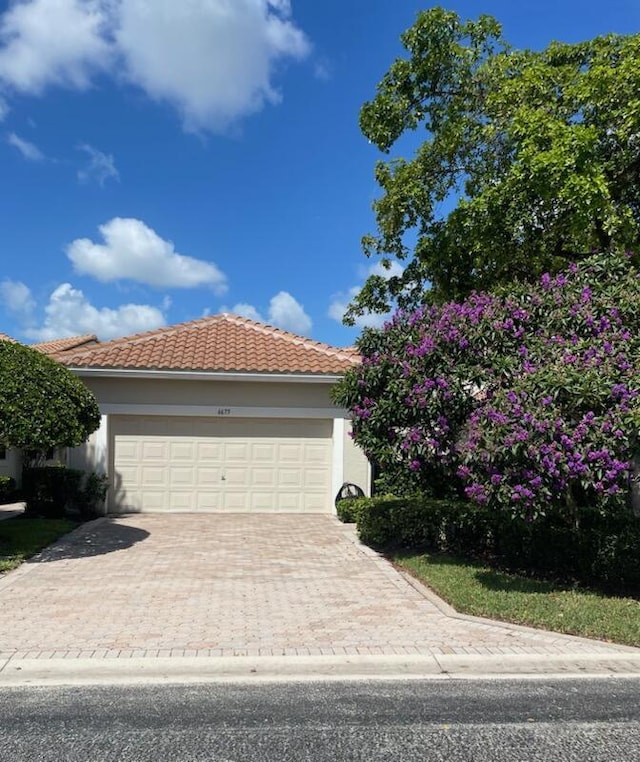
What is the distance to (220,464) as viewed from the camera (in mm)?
15312

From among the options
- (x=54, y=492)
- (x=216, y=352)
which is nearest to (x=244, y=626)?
(x=54, y=492)

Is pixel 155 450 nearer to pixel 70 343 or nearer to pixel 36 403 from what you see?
pixel 36 403

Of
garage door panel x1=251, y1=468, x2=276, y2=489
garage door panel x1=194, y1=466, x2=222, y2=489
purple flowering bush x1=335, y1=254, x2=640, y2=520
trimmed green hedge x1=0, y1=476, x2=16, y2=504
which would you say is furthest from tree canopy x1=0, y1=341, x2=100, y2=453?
trimmed green hedge x1=0, y1=476, x2=16, y2=504

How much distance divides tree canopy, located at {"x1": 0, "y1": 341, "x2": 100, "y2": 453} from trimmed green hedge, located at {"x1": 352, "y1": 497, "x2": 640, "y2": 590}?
5322 millimetres

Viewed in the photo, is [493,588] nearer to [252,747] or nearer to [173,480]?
[252,747]

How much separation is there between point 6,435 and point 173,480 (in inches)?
248

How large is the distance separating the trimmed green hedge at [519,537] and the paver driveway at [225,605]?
80cm

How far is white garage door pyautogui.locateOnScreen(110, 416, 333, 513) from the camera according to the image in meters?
15.2

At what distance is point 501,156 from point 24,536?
1034 centimetres

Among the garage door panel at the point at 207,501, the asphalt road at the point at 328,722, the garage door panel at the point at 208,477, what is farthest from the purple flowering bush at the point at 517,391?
the garage door panel at the point at 207,501

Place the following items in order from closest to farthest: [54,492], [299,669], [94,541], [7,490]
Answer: [299,669] → [94,541] → [54,492] → [7,490]

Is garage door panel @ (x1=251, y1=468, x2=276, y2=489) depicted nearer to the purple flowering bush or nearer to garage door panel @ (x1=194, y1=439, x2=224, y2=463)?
garage door panel @ (x1=194, y1=439, x2=224, y2=463)

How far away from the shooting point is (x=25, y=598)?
25.0 ft

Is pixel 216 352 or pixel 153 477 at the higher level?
pixel 216 352
